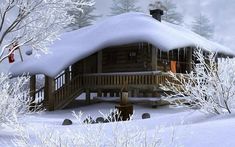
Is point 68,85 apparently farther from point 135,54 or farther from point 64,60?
point 135,54

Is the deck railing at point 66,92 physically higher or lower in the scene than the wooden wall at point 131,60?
lower

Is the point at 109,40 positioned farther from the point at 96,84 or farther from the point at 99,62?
the point at 96,84

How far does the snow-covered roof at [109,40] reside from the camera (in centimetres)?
1894

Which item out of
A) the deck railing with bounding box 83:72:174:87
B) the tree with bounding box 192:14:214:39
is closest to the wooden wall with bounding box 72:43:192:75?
the deck railing with bounding box 83:72:174:87

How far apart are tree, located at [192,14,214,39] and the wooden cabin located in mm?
30767

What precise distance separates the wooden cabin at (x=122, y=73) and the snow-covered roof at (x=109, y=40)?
1.70 ft

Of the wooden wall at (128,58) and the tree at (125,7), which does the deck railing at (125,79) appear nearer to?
the wooden wall at (128,58)

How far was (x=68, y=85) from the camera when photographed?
21031 millimetres

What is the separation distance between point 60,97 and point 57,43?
5.35 m

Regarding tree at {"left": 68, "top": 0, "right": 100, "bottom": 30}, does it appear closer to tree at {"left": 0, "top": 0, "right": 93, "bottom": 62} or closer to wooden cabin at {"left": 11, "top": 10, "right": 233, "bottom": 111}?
wooden cabin at {"left": 11, "top": 10, "right": 233, "bottom": 111}

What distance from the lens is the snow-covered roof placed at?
1894 centimetres

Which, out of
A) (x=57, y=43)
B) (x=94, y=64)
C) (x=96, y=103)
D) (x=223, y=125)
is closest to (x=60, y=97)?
(x=96, y=103)

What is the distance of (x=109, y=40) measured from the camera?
2027cm

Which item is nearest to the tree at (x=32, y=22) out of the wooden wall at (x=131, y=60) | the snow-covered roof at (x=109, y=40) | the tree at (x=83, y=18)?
the snow-covered roof at (x=109, y=40)
